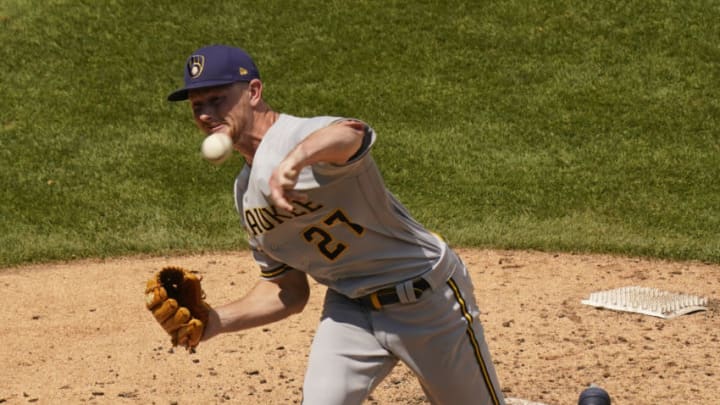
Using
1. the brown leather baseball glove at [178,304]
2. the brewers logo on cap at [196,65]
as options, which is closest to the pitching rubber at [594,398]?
Result: the brown leather baseball glove at [178,304]

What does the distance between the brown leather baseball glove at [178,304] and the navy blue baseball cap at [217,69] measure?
0.80 meters

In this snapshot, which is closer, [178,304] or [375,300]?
[375,300]

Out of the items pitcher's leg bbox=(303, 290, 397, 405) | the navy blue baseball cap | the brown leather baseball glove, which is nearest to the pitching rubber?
pitcher's leg bbox=(303, 290, 397, 405)

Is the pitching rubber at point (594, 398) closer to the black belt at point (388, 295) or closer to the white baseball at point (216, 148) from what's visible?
the black belt at point (388, 295)

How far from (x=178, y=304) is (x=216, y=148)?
93 cm

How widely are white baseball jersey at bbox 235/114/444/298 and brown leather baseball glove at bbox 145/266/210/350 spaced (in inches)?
14.2

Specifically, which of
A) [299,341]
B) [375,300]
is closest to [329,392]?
[375,300]

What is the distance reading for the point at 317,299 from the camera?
8445 millimetres

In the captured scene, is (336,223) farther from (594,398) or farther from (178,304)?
(594,398)

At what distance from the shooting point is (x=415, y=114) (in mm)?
12555

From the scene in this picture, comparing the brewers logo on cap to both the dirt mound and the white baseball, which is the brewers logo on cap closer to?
the white baseball

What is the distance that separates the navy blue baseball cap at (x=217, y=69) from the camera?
432cm

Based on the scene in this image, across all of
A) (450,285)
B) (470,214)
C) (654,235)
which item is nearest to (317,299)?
(470,214)

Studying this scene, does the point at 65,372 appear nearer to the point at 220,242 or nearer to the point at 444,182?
the point at 220,242
